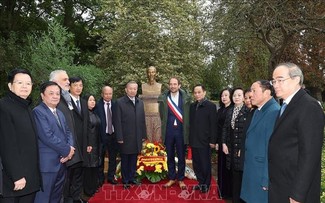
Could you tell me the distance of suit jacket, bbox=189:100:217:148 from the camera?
19.7 ft

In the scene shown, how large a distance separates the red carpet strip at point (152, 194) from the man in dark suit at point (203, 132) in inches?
8.9

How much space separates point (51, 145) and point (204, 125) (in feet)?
9.45

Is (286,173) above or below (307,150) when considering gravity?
below

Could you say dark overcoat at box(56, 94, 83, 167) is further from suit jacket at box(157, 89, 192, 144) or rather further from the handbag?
suit jacket at box(157, 89, 192, 144)

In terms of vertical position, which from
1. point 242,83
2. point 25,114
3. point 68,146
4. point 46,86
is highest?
Result: point 242,83

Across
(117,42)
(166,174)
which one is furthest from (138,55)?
(166,174)

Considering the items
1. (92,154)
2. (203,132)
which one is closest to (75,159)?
(92,154)

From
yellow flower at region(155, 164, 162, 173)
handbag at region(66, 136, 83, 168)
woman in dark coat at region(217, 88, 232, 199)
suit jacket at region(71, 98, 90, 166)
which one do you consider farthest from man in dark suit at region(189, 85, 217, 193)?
handbag at region(66, 136, 83, 168)

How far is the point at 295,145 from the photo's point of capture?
2.84 m

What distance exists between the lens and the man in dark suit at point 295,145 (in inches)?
105

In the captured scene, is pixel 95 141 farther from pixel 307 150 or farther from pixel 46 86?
pixel 307 150

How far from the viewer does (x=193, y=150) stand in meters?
6.22

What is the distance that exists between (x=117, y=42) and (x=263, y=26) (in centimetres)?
745

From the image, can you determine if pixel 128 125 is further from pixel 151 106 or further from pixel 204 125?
pixel 151 106
